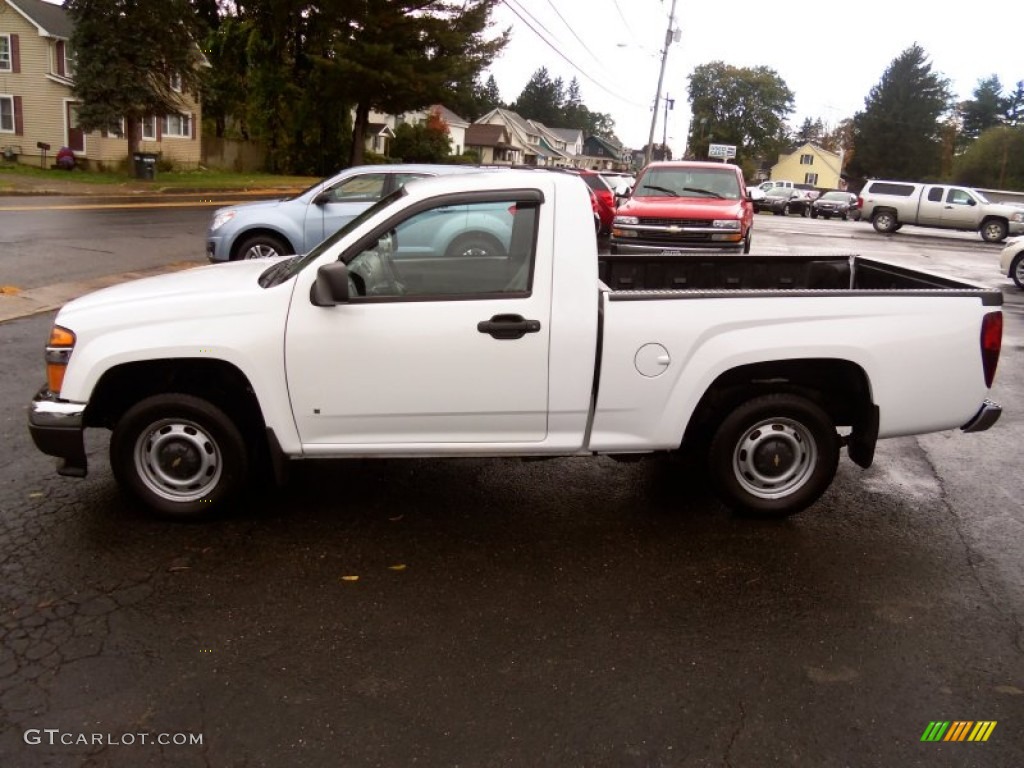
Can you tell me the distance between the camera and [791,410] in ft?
15.0

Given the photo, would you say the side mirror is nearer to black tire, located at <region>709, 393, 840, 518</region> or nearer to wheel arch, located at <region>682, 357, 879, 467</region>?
wheel arch, located at <region>682, 357, 879, 467</region>

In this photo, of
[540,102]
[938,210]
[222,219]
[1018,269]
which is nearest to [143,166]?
[222,219]

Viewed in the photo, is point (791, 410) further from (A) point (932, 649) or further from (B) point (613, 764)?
(B) point (613, 764)

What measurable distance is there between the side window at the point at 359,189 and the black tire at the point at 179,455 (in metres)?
7.60

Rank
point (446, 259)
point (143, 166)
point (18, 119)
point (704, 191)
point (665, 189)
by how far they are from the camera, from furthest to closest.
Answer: point (18, 119)
point (143, 166)
point (665, 189)
point (704, 191)
point (446, 259)

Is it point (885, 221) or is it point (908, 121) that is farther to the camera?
point (908, 121)

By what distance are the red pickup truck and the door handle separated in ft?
32.7

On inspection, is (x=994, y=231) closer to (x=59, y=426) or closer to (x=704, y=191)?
(x=704, y=191)

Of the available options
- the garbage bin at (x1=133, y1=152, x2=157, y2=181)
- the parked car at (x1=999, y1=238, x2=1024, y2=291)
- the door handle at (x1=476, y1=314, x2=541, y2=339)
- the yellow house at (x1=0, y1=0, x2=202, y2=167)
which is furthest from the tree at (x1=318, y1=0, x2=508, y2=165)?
the door handle at (x1=476, y1=314, x2=541, y2=339)

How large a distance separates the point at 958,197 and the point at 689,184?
21.7 metres

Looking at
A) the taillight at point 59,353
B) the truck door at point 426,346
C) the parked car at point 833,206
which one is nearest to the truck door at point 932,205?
the parked car at point 833,206

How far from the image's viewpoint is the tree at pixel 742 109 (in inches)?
4218

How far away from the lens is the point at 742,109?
108500mm

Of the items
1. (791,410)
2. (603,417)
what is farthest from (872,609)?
(603,417)
